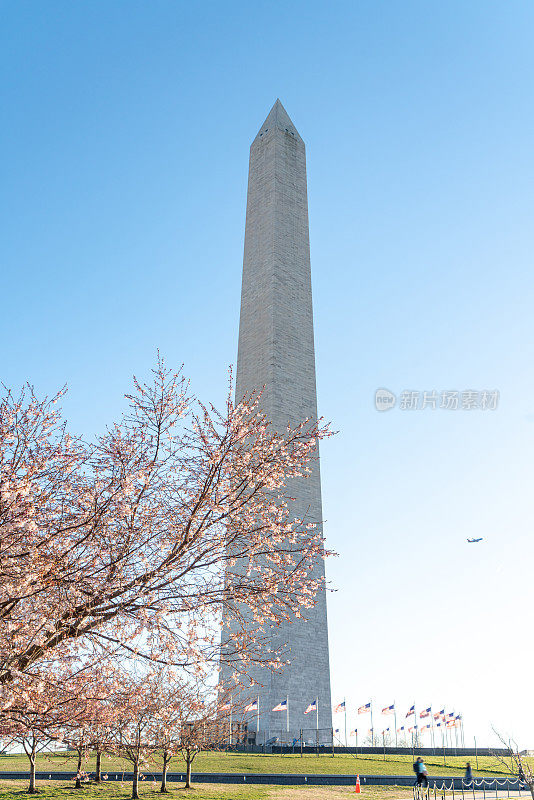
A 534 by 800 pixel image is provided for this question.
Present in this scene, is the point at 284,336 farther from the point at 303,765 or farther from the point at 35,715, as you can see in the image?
the point at 35,715

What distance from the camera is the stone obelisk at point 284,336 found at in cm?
3869

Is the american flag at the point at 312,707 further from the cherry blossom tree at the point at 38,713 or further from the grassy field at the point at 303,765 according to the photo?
the cherry blossom tree at the point at 38,713

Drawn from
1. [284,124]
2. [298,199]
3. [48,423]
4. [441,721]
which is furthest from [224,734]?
[284,124]

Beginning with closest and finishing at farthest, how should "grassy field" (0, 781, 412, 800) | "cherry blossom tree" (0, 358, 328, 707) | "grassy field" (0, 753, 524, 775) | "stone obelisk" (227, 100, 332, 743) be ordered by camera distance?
1. "cherry blossom tree" (0, 358, 328, 707)
2. "grassy field" (0, 781, 412, 800)
3. "grassy field" (0, 753, 524, 775)
4. "stone obelisk" (227, 100, 332, 743)

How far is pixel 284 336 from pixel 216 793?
27.1 metres

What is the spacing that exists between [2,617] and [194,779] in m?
26.7

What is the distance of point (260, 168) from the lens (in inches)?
1972

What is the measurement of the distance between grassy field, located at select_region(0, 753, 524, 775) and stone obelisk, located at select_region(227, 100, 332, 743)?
3061mm

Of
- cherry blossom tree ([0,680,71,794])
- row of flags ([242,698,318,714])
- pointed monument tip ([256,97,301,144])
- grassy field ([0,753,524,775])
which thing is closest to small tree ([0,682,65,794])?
cherry blossom tree ([0,680,71,794])

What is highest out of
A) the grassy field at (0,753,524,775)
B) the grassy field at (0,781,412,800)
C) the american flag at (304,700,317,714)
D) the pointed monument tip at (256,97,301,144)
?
the pointed monument tip at (256,97,301,144)

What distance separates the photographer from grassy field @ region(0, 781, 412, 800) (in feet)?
75.7

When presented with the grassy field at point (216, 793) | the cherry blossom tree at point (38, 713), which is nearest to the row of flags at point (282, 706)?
the grassy field at point (216, 793)

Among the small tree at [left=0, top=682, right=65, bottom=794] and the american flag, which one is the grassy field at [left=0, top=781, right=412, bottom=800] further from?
the small tree at [left=0, top=682, right=65, bottom=794]

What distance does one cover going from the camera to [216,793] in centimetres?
2436
